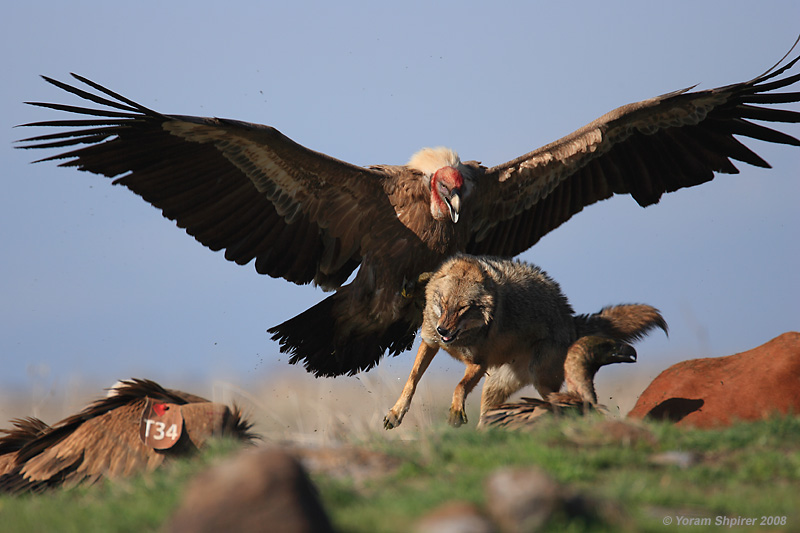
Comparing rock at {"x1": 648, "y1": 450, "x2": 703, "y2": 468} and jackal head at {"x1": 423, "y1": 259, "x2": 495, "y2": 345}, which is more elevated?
jackal head at {"x1": 423, "y1": 259, "x2": 495, "y2": 345}

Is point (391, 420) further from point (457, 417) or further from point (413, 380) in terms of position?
point (457, 417)

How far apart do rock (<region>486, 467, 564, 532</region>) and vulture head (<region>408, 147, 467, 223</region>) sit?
452 centimetres

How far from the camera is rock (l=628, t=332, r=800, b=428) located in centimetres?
553

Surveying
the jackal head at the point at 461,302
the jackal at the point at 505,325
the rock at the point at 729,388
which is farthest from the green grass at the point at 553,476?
the jackal at the point at 505,325

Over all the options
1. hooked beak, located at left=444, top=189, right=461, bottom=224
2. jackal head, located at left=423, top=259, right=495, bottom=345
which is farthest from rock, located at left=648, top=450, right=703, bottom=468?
hooked beak, located at left=444, top=189, right=461, bottom=224

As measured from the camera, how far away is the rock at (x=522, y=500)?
8.59 feet

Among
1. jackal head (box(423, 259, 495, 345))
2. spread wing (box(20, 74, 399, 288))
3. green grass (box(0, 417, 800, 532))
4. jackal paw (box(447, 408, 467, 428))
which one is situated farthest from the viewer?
spread wing (box(20, 74, 399, 288))

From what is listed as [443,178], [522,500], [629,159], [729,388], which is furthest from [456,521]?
[629,159]

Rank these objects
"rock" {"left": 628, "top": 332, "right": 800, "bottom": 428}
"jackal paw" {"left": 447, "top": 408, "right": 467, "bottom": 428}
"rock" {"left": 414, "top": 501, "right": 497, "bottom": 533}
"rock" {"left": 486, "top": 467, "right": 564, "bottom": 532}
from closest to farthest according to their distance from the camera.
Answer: "rock" {"left": 414, "top": 501, "right": 497, "bottom": 533} → "rock" {"left": 486, "top": 467, "right": 564, "bottom": 532} → "rock" {"left": 628, "top": 332, "right": 800, "bottom": 428} → "jackal paw" {"left": 447, "top": 408, "right": 467, "bottom": 428}

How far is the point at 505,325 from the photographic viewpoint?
6113 millimetres

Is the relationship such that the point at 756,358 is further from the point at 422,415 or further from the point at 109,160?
the point at 109,160

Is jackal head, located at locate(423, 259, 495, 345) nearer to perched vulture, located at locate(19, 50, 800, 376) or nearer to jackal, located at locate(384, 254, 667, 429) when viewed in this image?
jackal, located at locate(384, 254, 667, 429)

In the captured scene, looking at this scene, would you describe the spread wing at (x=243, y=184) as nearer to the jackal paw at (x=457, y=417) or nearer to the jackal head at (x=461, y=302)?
the jackal head at (x=461, y=302)

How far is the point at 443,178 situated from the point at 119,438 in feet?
11.7
